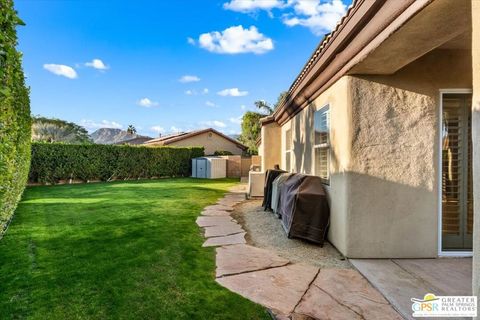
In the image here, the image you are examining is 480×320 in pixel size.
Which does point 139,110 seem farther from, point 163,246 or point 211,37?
point 163,246

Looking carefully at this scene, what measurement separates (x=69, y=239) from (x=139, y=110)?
52.7 metres

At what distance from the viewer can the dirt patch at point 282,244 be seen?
4398mm

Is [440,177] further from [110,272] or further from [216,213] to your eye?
[216,213]

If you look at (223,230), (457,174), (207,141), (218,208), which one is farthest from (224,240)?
(207,141)

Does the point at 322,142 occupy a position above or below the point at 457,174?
above

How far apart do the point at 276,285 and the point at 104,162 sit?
1792 centimetres

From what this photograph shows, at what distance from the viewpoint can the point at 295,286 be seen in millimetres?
3418

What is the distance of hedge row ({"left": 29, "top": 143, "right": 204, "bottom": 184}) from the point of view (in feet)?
51.3

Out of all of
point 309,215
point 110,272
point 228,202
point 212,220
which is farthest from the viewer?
point 228,202

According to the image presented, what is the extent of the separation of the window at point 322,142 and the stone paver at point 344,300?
2.21 m

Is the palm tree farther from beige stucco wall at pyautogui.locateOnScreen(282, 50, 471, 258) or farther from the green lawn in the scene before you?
beige stucco wall at pyautogui.locateOnScreen(282, 50, 471, 258)

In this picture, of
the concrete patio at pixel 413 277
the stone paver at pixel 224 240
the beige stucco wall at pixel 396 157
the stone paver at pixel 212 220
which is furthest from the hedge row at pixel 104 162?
the concrete patio at pixel 413 277

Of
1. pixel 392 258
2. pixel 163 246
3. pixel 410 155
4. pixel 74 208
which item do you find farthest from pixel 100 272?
pixel 74 208

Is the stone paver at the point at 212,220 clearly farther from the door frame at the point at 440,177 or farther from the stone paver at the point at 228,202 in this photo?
the door frame at the point at 440,177
